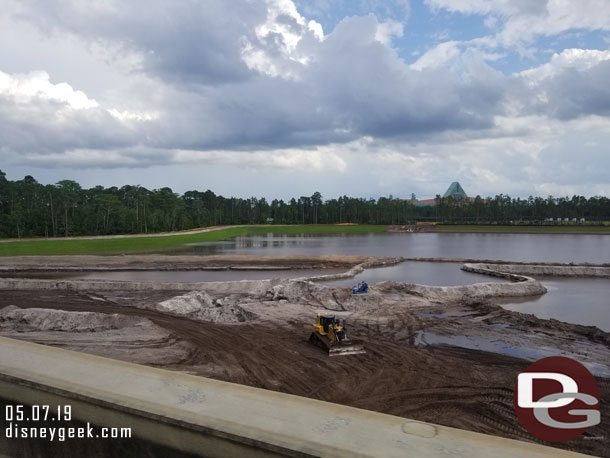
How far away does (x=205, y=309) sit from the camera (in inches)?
980

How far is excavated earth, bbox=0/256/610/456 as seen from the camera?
→ 13156mm

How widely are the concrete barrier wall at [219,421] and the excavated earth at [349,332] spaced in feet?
27.5

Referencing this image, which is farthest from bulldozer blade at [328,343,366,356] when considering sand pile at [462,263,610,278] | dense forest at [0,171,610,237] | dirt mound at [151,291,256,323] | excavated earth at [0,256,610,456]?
dense forest at [0,171,610,237]

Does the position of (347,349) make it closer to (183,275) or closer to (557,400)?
(557,400)

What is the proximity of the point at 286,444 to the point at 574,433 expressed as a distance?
993 centimetres

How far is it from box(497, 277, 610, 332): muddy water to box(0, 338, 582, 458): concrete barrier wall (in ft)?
81.9

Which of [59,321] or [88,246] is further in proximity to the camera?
[88,246]

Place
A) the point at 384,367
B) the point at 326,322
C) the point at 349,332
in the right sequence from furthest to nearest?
1. the point at 349,332
2. the point at 326,322
3. the point at 384,367

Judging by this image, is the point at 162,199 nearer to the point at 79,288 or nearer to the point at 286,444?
the point at 79,288

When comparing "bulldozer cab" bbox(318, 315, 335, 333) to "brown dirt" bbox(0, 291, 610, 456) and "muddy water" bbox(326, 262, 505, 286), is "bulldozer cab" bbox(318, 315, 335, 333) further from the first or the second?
"muddy water" bbox(326, 262, 505, 286)

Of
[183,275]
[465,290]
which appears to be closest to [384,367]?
[465,290]

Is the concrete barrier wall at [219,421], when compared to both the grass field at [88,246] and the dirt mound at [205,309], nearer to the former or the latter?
the dirt mound at [205,309]

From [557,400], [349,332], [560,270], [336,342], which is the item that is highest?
[557,400]

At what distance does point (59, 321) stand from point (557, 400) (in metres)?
20.7
